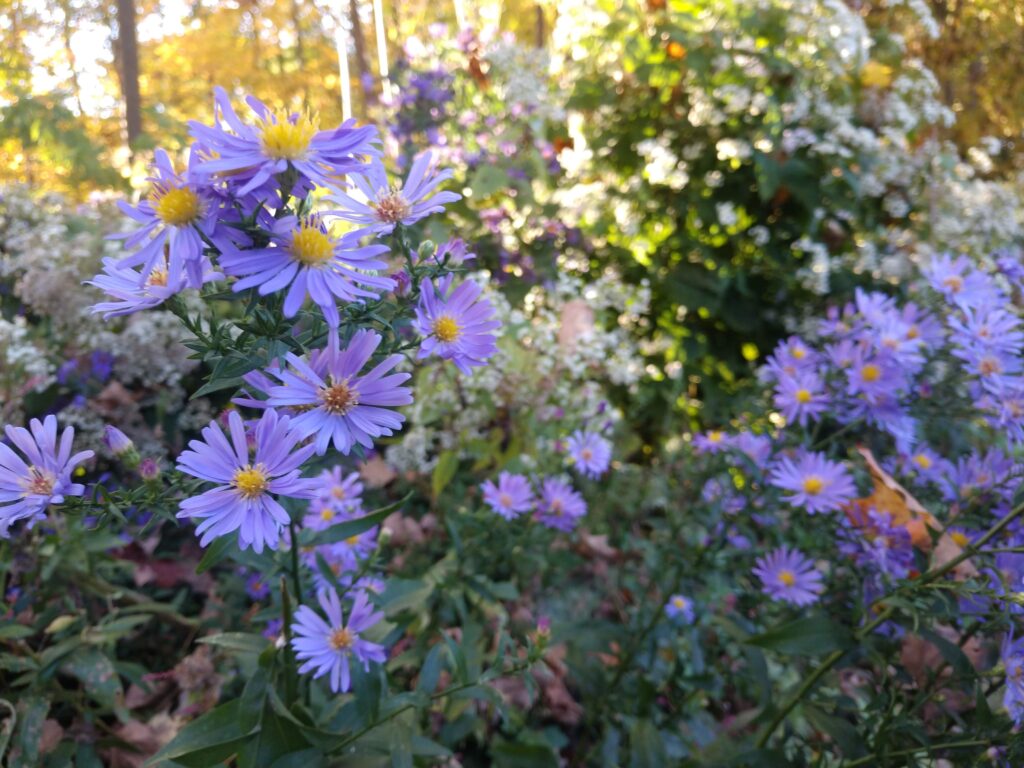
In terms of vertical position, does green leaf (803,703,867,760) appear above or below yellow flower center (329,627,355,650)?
below

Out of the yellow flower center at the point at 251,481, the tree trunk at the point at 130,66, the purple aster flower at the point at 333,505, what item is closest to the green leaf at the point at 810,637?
the purple aster flower at the point at 333,505

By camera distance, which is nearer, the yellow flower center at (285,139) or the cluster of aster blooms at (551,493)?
the yellow flower center at (285,139)

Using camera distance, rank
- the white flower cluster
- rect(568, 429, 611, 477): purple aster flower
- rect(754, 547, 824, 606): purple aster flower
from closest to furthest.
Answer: rect(754, 547, 824, 606): purple aster flower → rect(568, 429, 611, 477): purple aster flower → the white flower cluster

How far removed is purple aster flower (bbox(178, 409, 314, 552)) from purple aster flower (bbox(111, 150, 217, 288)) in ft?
0.44

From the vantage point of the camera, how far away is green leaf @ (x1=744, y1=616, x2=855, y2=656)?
105 cm

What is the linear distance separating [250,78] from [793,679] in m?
6.55

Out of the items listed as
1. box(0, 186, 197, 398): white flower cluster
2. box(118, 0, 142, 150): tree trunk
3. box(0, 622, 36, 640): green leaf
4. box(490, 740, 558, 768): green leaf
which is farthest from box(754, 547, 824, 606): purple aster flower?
box(118, 0, 142, 150): tree trunk

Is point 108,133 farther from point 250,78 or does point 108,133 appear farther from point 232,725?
point 232,725

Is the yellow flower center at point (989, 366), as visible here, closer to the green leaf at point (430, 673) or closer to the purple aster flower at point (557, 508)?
the purple aster flower at point (557, 508)

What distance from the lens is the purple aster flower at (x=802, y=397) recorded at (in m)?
1.28

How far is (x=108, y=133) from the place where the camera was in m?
6.48

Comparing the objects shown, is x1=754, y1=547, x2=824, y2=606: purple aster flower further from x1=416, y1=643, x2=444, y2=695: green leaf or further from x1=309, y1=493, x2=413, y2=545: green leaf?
x1=309, y1=493, x2=413, y2=545: green leaf

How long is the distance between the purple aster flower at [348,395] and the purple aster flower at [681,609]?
3.08 ft

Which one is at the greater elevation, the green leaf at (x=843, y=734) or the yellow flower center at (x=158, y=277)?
the yellow flower center at (x=158, y=277)
